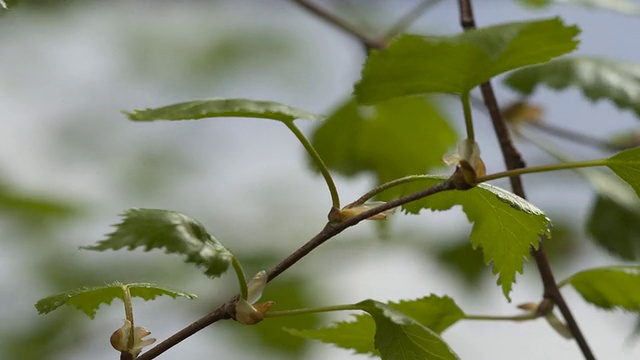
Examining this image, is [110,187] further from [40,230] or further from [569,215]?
[569,215]

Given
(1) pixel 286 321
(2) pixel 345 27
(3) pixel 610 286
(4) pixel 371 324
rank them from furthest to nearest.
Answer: (1) pixel 286 321 → (2) pixel 345 27 → (3) pixel 610 286 → (4) pixel 371 324

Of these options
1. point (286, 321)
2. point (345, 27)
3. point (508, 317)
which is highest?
point (345, 27)

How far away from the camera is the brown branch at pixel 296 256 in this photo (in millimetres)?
356

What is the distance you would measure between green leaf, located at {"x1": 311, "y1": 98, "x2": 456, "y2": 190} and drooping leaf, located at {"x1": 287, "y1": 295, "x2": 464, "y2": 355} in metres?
0.37

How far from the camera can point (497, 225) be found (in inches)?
17.7

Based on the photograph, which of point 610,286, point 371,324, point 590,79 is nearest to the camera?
point 371,324

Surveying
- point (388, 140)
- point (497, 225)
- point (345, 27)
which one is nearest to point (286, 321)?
point (388, 140)

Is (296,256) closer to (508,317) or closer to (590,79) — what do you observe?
(508,317)

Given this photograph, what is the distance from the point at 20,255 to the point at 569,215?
76cm

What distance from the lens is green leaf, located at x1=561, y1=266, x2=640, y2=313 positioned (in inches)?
22.0

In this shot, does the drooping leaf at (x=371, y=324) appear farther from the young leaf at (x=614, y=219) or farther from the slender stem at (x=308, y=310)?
the young leaf at (x=614, y=219)

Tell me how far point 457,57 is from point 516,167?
251 mm

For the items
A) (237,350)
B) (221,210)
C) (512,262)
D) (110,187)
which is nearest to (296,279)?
(237,350)

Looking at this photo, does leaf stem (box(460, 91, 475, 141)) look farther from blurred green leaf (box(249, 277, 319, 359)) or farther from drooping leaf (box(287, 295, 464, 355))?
blurred green leaf (box(249, 277, 319, 359))
